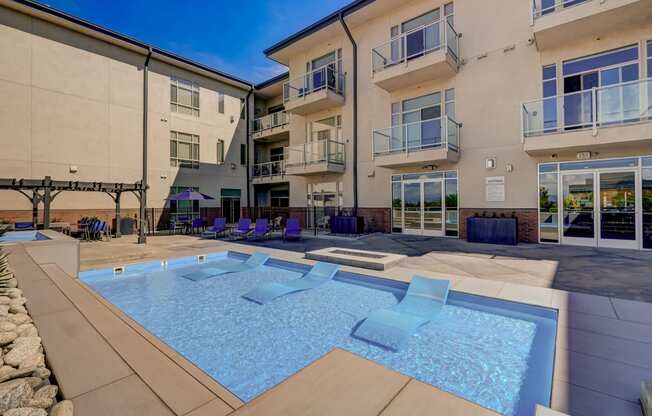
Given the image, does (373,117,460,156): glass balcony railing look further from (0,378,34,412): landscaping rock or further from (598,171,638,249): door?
(0,378,34,412): landscaping rock

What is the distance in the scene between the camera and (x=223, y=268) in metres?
8.45

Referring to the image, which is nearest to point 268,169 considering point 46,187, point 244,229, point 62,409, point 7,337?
point 244,229

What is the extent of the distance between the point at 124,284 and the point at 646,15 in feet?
51.0

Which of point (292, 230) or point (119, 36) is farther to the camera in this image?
point (119, 36)

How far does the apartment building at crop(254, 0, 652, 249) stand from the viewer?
29.6ft

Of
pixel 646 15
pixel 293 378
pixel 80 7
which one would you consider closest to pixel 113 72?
pixel 80 7

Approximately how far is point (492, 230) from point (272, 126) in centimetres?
1462

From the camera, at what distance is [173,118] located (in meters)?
17.7

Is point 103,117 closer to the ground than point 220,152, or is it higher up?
higher up

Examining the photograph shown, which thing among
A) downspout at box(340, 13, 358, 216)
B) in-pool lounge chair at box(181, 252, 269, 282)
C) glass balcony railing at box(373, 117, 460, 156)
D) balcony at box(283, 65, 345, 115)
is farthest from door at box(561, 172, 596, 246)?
balcony at box(283, 65, 345, 115)

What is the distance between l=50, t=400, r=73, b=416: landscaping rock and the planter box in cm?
1144

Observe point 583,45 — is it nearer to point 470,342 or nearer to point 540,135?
point 540,135

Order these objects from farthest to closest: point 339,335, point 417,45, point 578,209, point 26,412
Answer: point 417,45, point 578,209, point 339,335, point 26,412

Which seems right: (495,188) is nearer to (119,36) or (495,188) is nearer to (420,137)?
(420,137)
